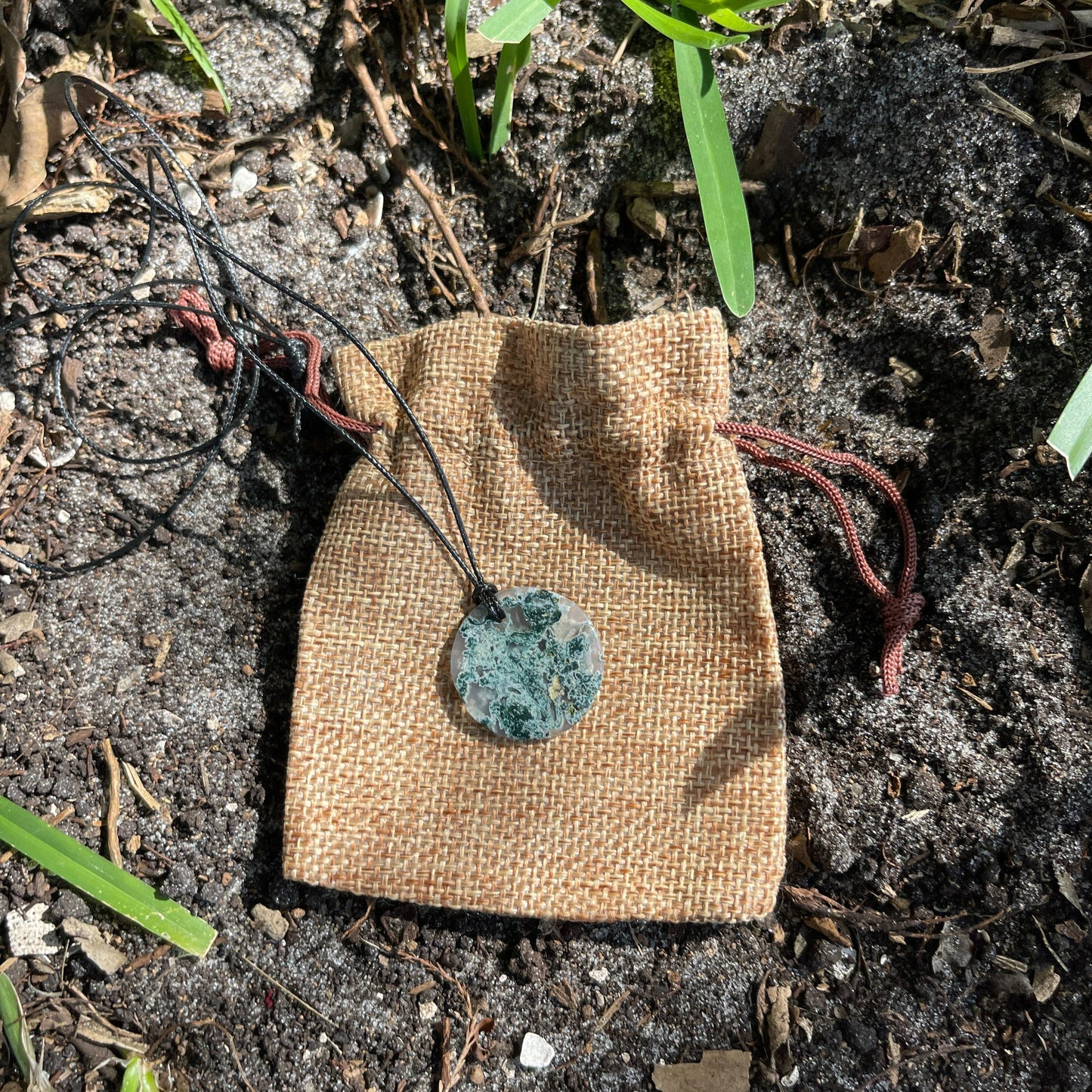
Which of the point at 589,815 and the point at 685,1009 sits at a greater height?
the point at 589,815

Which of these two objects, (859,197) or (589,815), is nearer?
(589,815)

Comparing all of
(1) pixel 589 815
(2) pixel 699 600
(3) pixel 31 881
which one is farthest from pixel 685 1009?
(3) pixel 31 881

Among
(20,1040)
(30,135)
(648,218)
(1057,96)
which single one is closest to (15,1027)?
(20,1040)

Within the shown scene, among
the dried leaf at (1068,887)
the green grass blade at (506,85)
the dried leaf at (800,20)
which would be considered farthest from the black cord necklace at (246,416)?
the dried leaf at (800,20)

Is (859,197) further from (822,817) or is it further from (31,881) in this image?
(31,881)

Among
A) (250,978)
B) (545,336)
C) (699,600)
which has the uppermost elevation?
(545,336)

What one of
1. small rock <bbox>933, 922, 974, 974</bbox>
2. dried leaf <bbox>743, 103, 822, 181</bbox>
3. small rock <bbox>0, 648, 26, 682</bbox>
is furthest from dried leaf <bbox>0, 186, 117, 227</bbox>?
small rock <bbox>933, 922, 974, 974</bbox>

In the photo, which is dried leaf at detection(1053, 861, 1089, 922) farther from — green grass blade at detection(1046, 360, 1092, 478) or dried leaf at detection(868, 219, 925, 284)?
dried leaf at detection(868, 219, 925, 284)

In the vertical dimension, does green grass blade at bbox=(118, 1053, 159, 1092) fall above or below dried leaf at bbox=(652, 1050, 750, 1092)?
below
